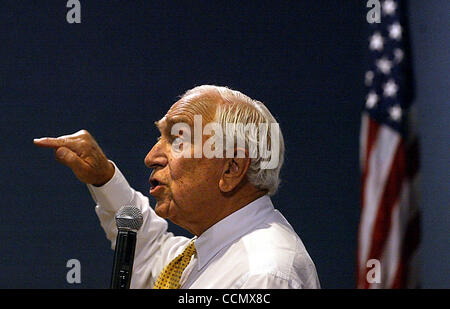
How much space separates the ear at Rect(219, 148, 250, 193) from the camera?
1695 mm

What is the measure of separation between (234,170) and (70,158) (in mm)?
541

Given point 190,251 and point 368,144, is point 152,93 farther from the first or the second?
point 190,251

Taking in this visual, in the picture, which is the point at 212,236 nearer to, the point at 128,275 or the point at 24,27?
the point at 128,275

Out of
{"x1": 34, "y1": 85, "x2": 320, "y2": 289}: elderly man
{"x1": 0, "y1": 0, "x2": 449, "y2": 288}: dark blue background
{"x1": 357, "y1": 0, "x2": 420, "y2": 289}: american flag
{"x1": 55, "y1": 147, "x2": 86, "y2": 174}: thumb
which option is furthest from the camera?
{"x1": 0, "y1": 0, "x2": 449, "y2": 288}: dark blue background

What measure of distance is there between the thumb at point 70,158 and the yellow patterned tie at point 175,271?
1.35ft

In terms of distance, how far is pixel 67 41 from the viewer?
3.21 meters

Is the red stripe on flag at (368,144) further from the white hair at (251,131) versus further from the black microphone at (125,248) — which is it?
the black microphone at (125,248)

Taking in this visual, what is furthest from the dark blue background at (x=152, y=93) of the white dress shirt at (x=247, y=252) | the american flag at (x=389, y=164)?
the white dress shirt at (x=247, y=252)

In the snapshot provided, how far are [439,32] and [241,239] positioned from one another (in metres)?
1.56

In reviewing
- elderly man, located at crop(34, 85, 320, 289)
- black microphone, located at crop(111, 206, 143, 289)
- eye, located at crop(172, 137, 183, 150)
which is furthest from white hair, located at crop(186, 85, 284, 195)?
black microphone, located at crop(111, 206, 143, 289)

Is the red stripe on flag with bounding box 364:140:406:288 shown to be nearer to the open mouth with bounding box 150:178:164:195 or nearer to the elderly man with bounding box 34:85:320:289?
the elderly man with bounding box 34:85:320:289

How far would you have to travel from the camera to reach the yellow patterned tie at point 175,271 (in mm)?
1780

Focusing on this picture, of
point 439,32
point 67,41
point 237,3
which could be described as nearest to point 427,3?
point 439,32

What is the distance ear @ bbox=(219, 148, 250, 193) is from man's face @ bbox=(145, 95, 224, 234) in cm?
1
